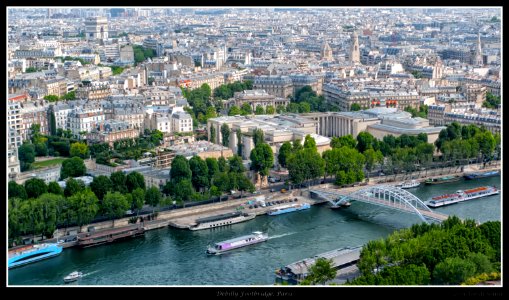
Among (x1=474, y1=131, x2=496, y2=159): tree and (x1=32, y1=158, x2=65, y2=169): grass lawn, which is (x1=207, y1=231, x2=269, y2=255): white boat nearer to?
(x1=32, y1=158, x2=65, y2=169): grass lawn

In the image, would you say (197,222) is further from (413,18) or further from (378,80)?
(413,18)

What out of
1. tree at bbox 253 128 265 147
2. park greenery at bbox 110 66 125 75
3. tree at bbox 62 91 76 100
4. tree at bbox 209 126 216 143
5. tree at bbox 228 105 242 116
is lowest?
tree at bbox 209 126 216 143

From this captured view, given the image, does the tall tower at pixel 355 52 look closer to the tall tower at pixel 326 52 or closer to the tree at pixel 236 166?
the tall tower at pixel 326 52

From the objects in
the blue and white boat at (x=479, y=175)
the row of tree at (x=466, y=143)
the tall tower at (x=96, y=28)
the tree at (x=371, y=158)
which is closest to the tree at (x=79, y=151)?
the tree at (x=371, y=158)

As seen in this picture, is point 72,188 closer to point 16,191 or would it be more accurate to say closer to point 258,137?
point 16,191

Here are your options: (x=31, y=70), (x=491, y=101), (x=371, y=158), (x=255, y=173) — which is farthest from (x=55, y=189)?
(x=31, y=70)

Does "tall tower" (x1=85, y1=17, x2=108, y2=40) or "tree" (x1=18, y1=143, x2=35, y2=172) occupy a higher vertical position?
"tall tower" (x1=85, y1=17, x2=108, y2=40)

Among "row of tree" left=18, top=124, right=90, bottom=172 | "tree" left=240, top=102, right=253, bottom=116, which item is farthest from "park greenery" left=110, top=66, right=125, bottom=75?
"row of tree" left=18, top=124, right=90, bottom=172

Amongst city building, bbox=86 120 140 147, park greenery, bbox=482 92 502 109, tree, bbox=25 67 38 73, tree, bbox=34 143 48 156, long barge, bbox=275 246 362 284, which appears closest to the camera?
long barge, bbox=275 246 362 284
